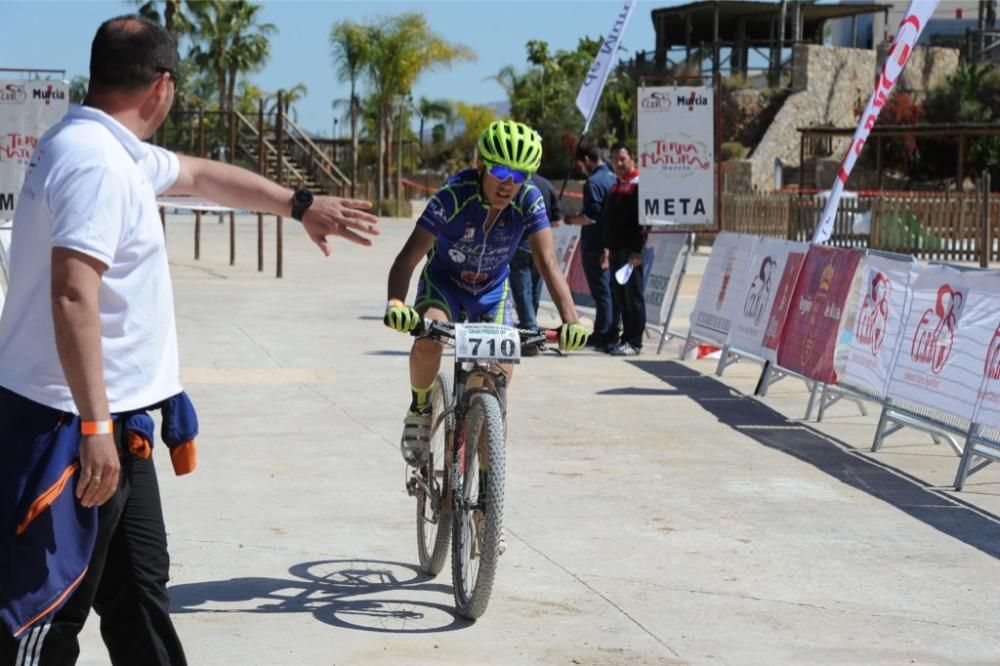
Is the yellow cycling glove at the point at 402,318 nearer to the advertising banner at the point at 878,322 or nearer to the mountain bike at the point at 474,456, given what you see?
the mountain bike at the point at 474,456

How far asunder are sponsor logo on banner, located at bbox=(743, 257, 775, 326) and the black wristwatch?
864cm

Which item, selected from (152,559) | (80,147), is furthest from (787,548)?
(80,147)

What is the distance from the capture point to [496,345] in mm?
5898

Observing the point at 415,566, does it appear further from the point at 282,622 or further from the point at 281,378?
the point at 281,378

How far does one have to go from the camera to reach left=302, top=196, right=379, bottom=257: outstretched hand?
407 centimetres

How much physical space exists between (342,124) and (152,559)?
66680 millimetres

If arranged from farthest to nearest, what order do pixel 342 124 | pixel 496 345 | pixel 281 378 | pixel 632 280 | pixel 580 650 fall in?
pixel 342 124 < pixel 632 280 < pixel 281 378 < pixel 496 345 < pixel 580 650

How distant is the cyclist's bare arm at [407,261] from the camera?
252 inches

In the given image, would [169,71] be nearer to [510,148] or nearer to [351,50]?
[510,148]

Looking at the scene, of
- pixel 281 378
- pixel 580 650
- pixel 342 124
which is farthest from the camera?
pixel 342 124

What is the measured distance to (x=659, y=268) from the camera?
15.7m

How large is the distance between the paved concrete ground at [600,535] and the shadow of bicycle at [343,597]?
0.02 m

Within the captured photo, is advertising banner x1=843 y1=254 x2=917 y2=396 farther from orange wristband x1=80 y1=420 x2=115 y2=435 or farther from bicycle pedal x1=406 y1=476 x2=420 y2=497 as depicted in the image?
orange wristband x1=80 y1=420 x2=115 y2=435

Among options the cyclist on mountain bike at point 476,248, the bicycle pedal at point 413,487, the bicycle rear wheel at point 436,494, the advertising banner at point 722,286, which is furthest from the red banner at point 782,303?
the bicycle pedal at point 413,487
